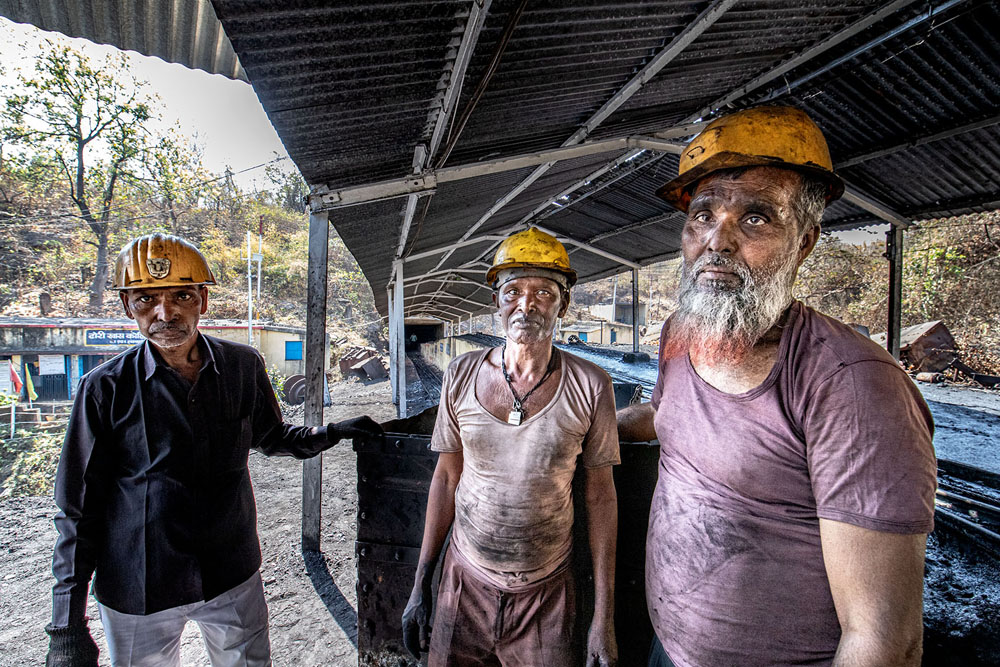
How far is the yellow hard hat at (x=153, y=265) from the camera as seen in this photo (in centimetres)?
198

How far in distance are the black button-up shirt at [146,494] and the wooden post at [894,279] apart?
257 inches

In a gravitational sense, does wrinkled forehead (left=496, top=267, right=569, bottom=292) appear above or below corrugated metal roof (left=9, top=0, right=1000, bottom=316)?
below

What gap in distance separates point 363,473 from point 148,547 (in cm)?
97

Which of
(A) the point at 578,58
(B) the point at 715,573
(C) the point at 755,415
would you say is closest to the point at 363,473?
(B) the point at 715,573

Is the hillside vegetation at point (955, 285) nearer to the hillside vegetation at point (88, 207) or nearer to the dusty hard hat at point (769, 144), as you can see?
the dusty hard hat at point (769, 144)

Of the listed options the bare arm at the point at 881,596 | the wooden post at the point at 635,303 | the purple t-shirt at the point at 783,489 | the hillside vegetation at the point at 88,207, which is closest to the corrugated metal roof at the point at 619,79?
the purple t-shirt at the point at 783,489

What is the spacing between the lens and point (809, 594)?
118 cm

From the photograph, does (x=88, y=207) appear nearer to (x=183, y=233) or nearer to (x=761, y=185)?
(x=183, y=233)

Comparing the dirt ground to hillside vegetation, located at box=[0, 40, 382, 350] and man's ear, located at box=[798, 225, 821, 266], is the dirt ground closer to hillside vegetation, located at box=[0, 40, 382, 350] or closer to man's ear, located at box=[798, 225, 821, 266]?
man's ear, located at box=[798, 225, 821, 266]

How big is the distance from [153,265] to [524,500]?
81.6 inches

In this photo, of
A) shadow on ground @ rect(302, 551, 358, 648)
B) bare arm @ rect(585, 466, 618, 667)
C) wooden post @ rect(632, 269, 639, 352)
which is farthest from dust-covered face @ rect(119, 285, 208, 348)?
wooden post @ rect(632, 269, 639, 352)

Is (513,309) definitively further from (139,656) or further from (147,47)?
(147,47)

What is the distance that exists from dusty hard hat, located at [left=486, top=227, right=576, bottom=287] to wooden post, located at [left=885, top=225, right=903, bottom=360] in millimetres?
4880

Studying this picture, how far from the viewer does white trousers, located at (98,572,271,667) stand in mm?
1893
